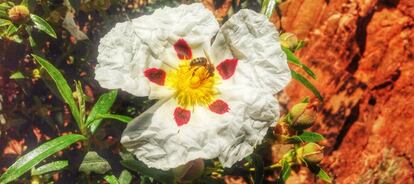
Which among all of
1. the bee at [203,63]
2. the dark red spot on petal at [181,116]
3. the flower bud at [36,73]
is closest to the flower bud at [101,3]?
the flower bud at [36,73]

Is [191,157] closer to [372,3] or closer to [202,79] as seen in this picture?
[202,79]

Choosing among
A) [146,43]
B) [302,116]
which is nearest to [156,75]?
[146,43]

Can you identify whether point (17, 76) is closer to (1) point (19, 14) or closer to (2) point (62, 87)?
(1) point (19, 14)

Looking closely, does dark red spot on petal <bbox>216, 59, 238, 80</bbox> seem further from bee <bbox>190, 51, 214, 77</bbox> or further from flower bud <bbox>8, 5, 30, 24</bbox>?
flower bud <bbox>8, 5, 30, 24</bbox>

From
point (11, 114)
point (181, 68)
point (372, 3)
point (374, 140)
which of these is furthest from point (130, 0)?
point (374, 140)

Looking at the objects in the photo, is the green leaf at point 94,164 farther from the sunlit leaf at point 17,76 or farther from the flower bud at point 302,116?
the flower bud at point 302,116

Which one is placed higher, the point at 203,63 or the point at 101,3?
the point at 101,3
